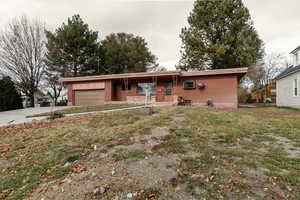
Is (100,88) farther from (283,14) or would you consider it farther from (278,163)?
(283,14)

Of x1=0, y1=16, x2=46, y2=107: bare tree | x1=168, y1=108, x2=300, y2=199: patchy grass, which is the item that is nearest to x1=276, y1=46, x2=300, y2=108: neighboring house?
x1=168, y1=108, x2=300, y2=199: patchy grass

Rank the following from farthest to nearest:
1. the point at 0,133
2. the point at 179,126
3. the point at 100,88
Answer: the point at 100,88 → the point at 0,133 → the point at 179,126

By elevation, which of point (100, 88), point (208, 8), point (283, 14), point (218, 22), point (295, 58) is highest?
point (208, 8)

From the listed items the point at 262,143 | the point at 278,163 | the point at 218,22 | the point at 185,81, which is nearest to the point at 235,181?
the point at 278,163

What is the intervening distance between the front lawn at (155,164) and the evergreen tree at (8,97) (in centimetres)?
1302

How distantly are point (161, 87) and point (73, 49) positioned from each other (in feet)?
46.0

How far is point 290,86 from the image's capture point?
1227 centimetres

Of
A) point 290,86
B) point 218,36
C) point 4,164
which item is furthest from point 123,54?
point 4,164

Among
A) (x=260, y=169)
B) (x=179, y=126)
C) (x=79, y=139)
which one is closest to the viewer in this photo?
(x=260, y=169)

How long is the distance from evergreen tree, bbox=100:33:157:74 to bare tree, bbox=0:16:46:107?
7.96 metres

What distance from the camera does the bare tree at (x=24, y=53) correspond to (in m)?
17.2

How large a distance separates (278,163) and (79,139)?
4708 mm

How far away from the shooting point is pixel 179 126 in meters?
5.00

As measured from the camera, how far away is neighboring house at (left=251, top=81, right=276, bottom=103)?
26.5 m
